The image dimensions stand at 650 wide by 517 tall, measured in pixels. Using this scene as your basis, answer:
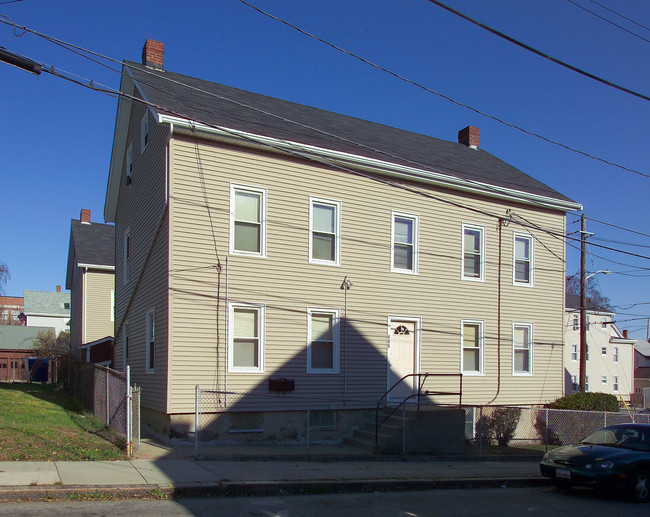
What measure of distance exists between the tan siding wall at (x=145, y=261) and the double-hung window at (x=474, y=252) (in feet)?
28.8

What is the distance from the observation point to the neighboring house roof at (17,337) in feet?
151

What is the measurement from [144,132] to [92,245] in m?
16.4

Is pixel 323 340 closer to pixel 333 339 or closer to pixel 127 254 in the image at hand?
pixel 333 339

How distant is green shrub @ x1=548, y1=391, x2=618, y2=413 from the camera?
18906mm

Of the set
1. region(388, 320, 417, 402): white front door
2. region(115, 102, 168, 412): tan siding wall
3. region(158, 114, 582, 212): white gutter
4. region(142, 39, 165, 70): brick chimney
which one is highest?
region(142, 39, 165, 70): brick chimney

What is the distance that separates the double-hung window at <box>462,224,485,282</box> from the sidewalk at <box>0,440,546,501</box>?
586 centimetres

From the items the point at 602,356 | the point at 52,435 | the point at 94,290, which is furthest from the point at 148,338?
the point at 602,356

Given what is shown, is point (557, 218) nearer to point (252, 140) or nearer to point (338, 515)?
point (252, 140)

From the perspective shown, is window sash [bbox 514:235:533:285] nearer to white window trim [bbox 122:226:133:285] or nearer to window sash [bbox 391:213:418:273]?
window sash [bbox 391:213:418:273]

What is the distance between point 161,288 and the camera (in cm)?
1453

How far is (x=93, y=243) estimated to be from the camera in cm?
3216

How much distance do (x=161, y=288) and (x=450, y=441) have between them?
7603mm

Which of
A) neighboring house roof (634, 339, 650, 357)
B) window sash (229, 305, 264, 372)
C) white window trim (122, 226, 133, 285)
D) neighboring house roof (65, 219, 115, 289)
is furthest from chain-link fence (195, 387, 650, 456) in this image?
neighboring house roof (634, 339, 650, 357)

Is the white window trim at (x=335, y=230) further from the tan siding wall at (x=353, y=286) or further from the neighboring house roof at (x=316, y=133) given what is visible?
the neighboring house roof at (x=316, y=133)
